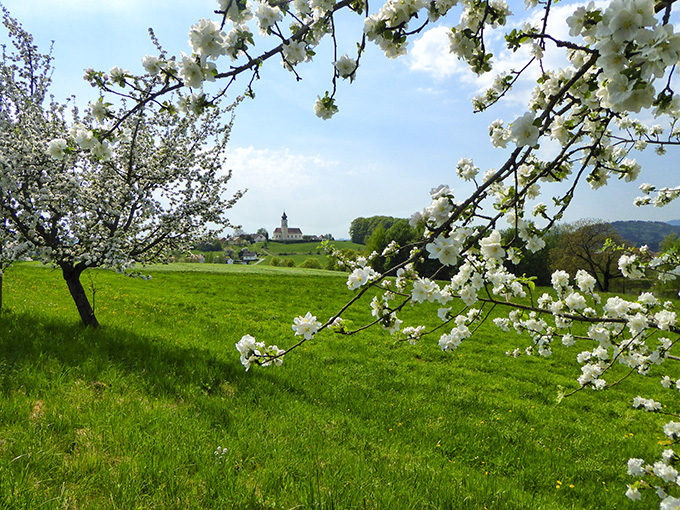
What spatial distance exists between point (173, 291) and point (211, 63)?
17.6 m

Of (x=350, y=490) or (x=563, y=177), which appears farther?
(x=350, y=490)

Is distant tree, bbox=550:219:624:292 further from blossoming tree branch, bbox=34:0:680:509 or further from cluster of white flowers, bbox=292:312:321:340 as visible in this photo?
cluster of white flowers, bbox=292:312:321:340

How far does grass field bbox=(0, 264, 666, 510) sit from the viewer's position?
284 centimetres

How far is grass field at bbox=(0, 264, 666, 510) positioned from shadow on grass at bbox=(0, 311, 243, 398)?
33mm

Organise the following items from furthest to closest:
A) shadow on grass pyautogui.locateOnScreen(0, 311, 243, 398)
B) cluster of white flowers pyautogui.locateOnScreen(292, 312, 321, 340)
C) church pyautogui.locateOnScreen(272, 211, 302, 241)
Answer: church pyautogui.locateOnScreen(272, 211, 302, 241)
shadow on grass pyautogui.locateOnScreen(0, 311, 243, 398)
cluster of white flowers pyautogui.locateOnScreen(292, 312, 321, 340)

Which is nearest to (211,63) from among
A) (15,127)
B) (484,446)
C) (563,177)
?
(563,177)

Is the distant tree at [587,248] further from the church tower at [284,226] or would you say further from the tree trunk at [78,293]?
the church tower at [284,226]

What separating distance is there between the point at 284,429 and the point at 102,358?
347 centimetres

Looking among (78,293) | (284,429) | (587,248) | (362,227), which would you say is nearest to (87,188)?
(78,293)

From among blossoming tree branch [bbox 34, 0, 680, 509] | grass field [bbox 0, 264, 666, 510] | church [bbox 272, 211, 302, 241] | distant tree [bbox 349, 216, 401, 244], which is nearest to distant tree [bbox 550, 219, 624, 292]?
grass field [bbox 0, 264, 666, 510]

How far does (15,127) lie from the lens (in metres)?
6.19

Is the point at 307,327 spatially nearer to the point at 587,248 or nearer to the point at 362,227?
the point at 587,248

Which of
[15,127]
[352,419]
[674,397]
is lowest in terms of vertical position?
[674,397]

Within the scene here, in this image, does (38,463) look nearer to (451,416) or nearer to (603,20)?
(603,20)
